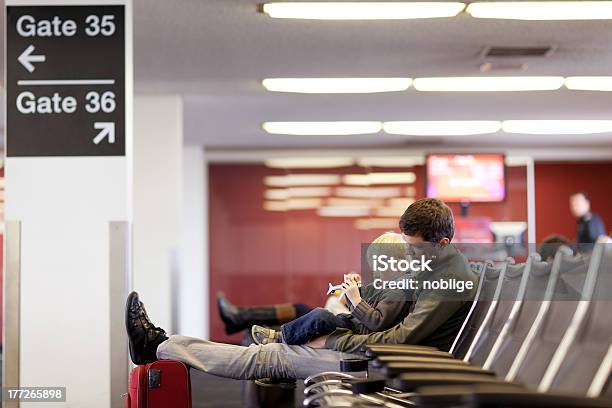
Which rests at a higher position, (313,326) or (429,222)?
(429,222)

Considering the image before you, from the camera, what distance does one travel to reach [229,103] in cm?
859

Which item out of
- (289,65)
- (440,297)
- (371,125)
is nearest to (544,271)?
(440,297)

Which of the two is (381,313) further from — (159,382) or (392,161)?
→ (392,161)

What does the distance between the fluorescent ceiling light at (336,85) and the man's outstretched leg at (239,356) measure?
11.5 feet

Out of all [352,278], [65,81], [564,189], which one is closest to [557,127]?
[564,189]

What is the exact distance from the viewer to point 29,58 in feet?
15.7

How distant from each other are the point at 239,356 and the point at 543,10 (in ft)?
8.97

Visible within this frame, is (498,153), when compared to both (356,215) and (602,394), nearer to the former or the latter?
(356,215)

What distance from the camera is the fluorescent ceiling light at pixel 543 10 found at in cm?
520

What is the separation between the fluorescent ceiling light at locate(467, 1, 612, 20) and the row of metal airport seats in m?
1.89

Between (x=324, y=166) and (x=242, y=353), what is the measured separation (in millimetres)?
7930

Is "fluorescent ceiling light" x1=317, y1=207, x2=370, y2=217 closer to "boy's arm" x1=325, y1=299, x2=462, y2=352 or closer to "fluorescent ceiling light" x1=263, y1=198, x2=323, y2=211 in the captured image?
"fluorescent ceiling light" x1=263, y1=198, x2=323, y2=211

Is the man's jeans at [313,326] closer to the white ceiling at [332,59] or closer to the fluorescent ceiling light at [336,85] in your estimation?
the white ceiling at [332,59]

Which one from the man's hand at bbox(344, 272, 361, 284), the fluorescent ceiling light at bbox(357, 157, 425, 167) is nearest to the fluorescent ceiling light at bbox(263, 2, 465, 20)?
the man's hand at bbox(344, 272, 361, 284)
